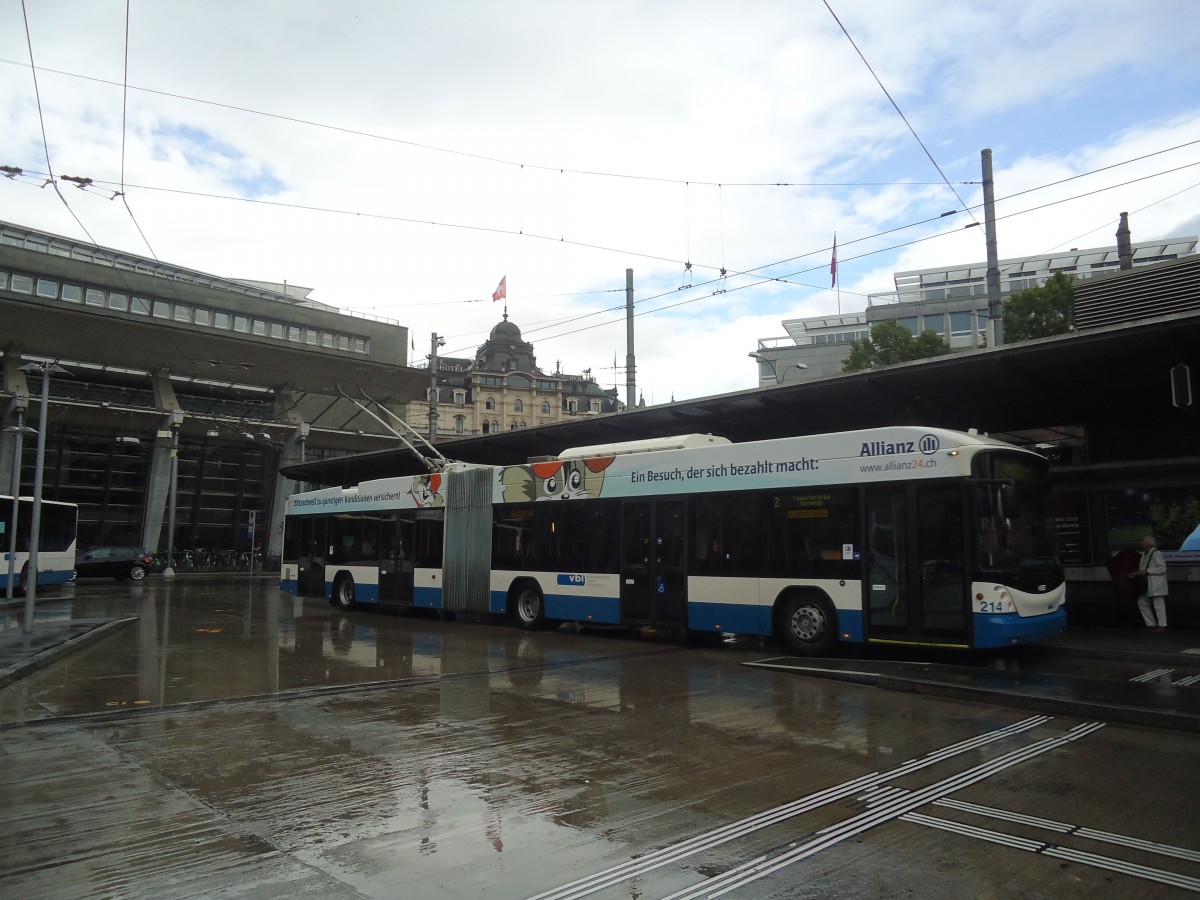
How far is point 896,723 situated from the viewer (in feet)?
26.7

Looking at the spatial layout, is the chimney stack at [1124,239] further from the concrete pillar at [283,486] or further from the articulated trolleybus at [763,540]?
the concrete pillar at [283,486]

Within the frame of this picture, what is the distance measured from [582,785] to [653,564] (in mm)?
8602

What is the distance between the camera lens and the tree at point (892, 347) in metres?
39.4

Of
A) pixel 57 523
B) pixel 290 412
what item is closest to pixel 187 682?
pixel 57 523

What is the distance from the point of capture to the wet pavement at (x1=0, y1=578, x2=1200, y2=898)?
175 inches

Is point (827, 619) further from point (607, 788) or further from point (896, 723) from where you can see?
point (607, 788)

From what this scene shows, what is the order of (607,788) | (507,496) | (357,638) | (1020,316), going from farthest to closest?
(1020,316) < (507,496) < (357,638) < (607,788)

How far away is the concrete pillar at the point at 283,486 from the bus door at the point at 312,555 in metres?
20.4

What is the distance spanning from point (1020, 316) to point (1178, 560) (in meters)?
22.4

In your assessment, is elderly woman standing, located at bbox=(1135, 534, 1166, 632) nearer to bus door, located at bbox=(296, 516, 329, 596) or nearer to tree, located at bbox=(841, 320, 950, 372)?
bus door, located at bbox=(296, 516, 329, 596)

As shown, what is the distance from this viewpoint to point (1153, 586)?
13688mm

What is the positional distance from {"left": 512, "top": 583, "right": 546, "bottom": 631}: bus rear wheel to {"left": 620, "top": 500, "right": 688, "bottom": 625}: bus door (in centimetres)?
234

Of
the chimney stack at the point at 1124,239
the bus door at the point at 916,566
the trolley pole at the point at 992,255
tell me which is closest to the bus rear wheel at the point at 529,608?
the bus door at the point at 916,566

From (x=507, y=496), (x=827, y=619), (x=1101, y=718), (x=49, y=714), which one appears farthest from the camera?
(x=507, y=496)
